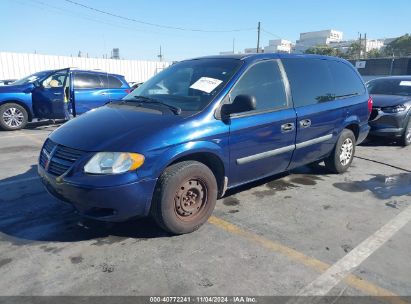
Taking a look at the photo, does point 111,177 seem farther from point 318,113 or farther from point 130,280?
point 318,113

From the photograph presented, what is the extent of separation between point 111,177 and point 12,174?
3.31m

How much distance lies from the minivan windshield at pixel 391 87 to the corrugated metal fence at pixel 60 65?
13376 mm

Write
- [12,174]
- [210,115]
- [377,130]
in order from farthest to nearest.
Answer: [377,130], [12,174], [210,115]

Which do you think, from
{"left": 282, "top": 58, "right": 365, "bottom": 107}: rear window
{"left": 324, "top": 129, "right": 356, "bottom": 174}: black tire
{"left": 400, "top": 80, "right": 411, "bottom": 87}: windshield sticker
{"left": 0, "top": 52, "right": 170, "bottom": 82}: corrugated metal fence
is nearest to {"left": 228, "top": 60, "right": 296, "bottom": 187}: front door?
{"left": 282, "top": 58, "right": 365, "bottom": 107}: rear window

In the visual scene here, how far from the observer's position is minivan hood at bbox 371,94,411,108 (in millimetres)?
8263

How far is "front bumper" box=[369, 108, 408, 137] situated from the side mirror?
5515mm

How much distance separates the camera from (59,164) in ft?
11.4

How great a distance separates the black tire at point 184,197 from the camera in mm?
3439

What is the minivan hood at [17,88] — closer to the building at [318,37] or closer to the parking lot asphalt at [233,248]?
the parking lot asphalt at [233,248]

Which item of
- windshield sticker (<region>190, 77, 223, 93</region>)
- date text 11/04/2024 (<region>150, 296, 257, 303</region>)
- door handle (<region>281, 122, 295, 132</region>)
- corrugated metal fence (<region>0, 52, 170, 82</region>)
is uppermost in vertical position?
corrugated metal fence (<region>0, 52, 170, 82</region>)

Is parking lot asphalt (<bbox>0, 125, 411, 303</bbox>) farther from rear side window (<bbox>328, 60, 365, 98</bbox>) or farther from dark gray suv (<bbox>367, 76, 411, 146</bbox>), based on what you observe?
dark gray suv (<bbox>367, 76, 411, 146</bbox>)

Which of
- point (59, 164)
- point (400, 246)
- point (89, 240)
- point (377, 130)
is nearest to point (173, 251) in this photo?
point (89, 240)

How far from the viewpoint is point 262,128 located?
4.23 m

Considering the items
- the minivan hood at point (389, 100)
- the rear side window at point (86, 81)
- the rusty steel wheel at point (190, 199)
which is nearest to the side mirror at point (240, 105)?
the rusty steel wheel at point (190, 199)
